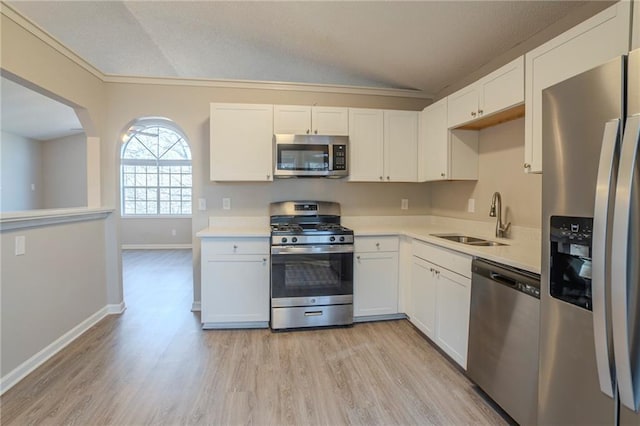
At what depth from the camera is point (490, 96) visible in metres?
2.33

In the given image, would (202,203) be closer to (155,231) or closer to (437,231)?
(437,231)

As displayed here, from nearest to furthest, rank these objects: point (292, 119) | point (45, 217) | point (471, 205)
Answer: point (45, 217) → point (471, 205) → point (292, 119)

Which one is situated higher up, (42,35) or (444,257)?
(42,35)

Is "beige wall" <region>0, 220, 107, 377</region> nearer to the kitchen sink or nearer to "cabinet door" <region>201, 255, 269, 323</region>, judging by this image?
"cabinet door" <region>201, 255, 269, 323</region>

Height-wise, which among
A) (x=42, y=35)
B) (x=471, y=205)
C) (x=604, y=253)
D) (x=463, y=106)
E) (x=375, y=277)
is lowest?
(x=375, y=277)

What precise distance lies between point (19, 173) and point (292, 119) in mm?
7384

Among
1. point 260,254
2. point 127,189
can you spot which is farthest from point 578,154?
point 127,189

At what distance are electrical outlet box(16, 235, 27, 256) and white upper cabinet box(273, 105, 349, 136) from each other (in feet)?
7.05

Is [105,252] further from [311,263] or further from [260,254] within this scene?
[311,263]

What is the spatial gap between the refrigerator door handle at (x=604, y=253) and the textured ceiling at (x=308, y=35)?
150 cm

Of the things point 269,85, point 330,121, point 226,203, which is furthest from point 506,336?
point 269,85

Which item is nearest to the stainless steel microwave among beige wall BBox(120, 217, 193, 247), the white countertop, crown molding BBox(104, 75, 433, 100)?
the white countertop

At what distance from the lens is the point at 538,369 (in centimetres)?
154

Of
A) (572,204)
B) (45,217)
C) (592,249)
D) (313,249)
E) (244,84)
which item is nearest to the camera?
(592,249)
